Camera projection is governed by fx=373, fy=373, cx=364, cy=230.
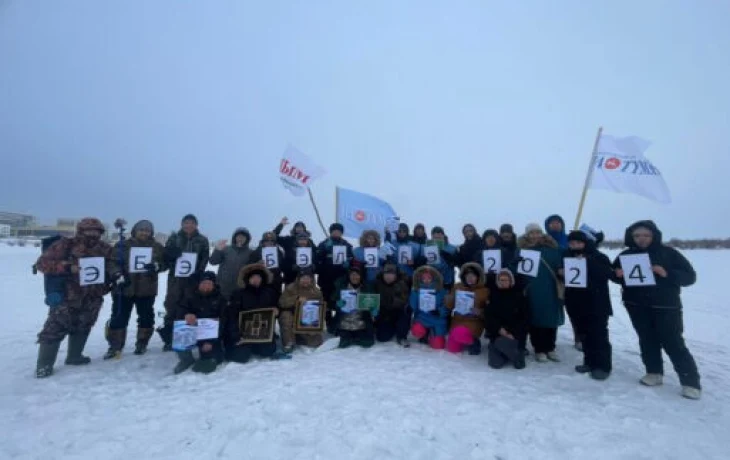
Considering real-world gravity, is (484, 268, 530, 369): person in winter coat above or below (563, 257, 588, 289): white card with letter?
below

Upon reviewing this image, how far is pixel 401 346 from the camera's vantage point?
7414mm

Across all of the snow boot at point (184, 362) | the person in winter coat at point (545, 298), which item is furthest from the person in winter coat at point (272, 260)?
the person in winter coat at point (545, 298)

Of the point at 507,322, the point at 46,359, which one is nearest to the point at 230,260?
the point at 46,359

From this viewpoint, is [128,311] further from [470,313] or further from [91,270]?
[470,313]

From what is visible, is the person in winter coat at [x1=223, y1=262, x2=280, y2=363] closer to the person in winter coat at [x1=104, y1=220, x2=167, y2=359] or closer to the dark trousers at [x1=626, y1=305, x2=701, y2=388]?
the person in winter coat at [x1=104, y1=220, x2=167, y2=359]

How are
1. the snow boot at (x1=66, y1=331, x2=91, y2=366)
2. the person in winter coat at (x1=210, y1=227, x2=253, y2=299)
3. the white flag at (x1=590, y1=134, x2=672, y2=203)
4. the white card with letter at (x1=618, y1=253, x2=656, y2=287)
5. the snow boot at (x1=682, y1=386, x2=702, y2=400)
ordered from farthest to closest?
the white flag at (x1=590, y1=134, x2=672, y2=203), the person in winter coat at (x1=210, y1=227, x2=253, y2=299), the snow boot at (x1=66, y1=331, x2=91, y2=366), the white card with letter at (x1=618, y1=253, x2=656, y2=287), the snow boot at (x1=682, y1=386, x2=702, y2=400)

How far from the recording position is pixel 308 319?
24.1 feet

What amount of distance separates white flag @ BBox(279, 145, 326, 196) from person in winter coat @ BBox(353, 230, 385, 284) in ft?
9.90

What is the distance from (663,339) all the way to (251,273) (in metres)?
6.68

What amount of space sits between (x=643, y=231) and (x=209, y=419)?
6.49 m

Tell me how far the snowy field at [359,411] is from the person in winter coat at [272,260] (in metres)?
1.73

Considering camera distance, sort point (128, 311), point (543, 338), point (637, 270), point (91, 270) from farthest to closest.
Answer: point (128, 311) → point (543, 338) → point (91, 270) → point (637, 270)

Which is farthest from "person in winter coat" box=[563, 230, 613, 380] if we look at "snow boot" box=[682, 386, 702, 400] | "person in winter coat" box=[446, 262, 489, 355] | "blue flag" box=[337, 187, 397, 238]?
"blue flag" box=[337, 187, 397, 238]

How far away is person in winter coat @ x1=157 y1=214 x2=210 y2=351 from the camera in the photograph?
23.2 ft
